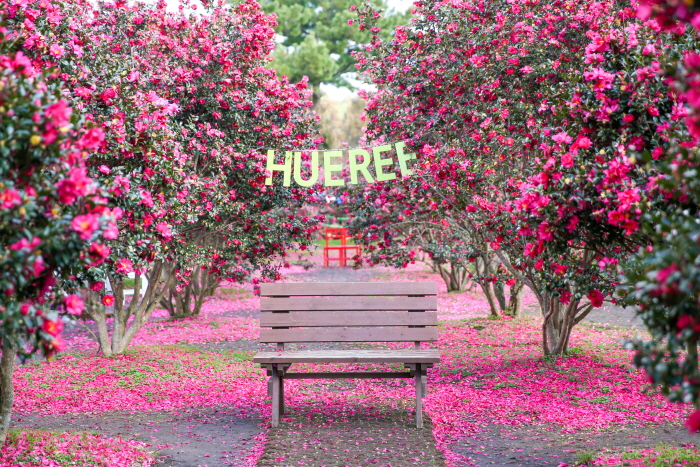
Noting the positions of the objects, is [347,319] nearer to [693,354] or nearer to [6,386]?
[6,386]

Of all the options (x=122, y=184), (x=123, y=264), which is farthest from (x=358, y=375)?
(x=122, y=184)

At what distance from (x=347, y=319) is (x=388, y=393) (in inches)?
48.2

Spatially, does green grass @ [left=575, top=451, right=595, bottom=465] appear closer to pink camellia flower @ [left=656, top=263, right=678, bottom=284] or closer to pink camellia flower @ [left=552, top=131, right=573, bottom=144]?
pink camellia flower @ [left=552, top=131, right=573, bottom=144]

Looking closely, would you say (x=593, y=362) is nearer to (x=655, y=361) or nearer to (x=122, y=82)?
(x=655, y=361)

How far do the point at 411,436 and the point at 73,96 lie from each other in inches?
137

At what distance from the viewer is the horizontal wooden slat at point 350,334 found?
16.6ft

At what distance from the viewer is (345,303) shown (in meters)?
5.16

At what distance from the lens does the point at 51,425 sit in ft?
15.5

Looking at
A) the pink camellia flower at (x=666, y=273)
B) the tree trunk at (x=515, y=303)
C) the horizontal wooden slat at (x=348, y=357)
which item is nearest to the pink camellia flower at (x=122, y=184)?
the horizontal wooden slat at (x=348, y=357)

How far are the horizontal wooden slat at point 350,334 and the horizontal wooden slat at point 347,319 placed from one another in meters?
0.05

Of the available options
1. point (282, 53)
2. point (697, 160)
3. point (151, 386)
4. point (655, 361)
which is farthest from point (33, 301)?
point (282, 53)

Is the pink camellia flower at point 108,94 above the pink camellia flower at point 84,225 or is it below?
above

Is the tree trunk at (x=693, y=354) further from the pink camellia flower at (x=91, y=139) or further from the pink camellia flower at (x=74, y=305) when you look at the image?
the pink camellia flower at (x=91, y=139)

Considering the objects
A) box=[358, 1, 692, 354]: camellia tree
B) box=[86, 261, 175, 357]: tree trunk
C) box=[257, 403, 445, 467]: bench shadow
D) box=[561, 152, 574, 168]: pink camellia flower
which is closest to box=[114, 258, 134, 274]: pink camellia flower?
box=[257, 403, 445, 467]: bench shadow
